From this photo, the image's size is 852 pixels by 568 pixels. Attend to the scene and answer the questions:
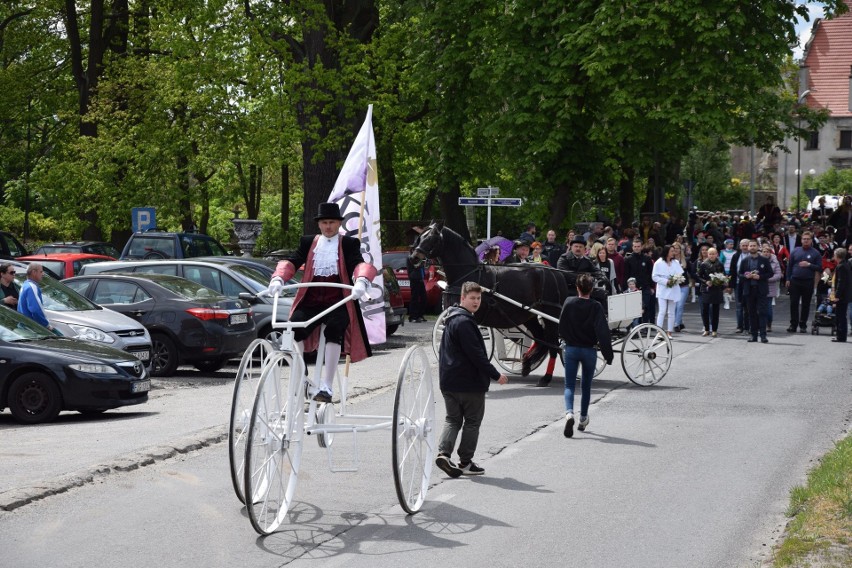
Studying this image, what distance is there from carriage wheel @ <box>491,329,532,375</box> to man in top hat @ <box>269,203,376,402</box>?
8.94 meters

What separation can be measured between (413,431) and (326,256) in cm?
153

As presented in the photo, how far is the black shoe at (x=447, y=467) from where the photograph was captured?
10.4 metres

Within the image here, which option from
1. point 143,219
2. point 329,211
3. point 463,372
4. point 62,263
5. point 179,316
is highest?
point 143,219

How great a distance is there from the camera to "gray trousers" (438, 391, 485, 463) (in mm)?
10531

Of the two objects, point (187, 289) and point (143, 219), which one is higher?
point (143, 219)

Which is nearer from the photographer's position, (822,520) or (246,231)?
(822,520)

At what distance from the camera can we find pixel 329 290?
9.56 meters

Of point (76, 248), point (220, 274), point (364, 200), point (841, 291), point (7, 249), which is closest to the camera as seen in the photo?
point (364, 200)

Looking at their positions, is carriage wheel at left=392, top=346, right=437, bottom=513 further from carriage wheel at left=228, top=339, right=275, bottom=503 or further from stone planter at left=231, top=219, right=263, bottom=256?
stone planter at left=231, top=219, right=263, bottom=256

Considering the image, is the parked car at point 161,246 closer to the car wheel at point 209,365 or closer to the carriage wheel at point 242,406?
the car wheel at point 209,365

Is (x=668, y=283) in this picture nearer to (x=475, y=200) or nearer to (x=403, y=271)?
(x=475, y=200)

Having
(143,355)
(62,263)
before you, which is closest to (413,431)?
(143,355)

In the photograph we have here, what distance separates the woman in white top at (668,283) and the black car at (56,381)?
532 inches

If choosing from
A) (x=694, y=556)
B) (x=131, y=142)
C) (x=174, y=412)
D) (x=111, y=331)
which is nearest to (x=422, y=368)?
(x=694, y=556)
